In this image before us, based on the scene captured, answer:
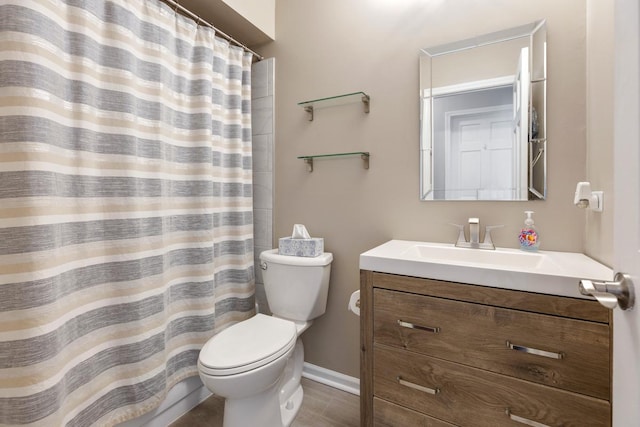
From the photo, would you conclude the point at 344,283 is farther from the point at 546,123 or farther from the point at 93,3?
the point at 93,3

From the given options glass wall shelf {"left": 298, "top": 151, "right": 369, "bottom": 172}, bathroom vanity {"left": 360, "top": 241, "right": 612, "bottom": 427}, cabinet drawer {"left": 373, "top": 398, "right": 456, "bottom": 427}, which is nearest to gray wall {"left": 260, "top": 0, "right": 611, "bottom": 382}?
glass wall shelf {"left": 298, "top": 151, "right": 369, "bottom": 172}

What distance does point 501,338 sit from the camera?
3.09 ft

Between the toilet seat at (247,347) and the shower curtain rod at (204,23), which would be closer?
the toilet seat at (247,347)

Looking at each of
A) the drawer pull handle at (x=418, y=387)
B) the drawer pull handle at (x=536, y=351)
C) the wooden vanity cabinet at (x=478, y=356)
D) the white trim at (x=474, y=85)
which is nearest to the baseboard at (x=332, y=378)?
the wooden vanity cabinet at (x=478, y=356)

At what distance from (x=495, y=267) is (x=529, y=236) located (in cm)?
44

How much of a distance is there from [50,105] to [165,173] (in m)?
0.47

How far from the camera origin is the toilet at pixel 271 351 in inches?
44.3

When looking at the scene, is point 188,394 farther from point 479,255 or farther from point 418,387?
point 479,255

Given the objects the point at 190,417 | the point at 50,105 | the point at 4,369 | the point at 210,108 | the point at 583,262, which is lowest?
the point at 190,417

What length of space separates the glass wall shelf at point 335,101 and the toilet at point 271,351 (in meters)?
0.90

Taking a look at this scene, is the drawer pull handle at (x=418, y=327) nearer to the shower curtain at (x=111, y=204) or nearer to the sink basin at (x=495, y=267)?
the sink basin at (x=495, y=267)

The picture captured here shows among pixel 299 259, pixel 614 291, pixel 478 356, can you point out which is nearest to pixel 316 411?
pixel 299 259

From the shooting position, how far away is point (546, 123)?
1259 mm

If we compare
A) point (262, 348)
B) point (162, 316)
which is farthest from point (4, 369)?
point (262, 348)
